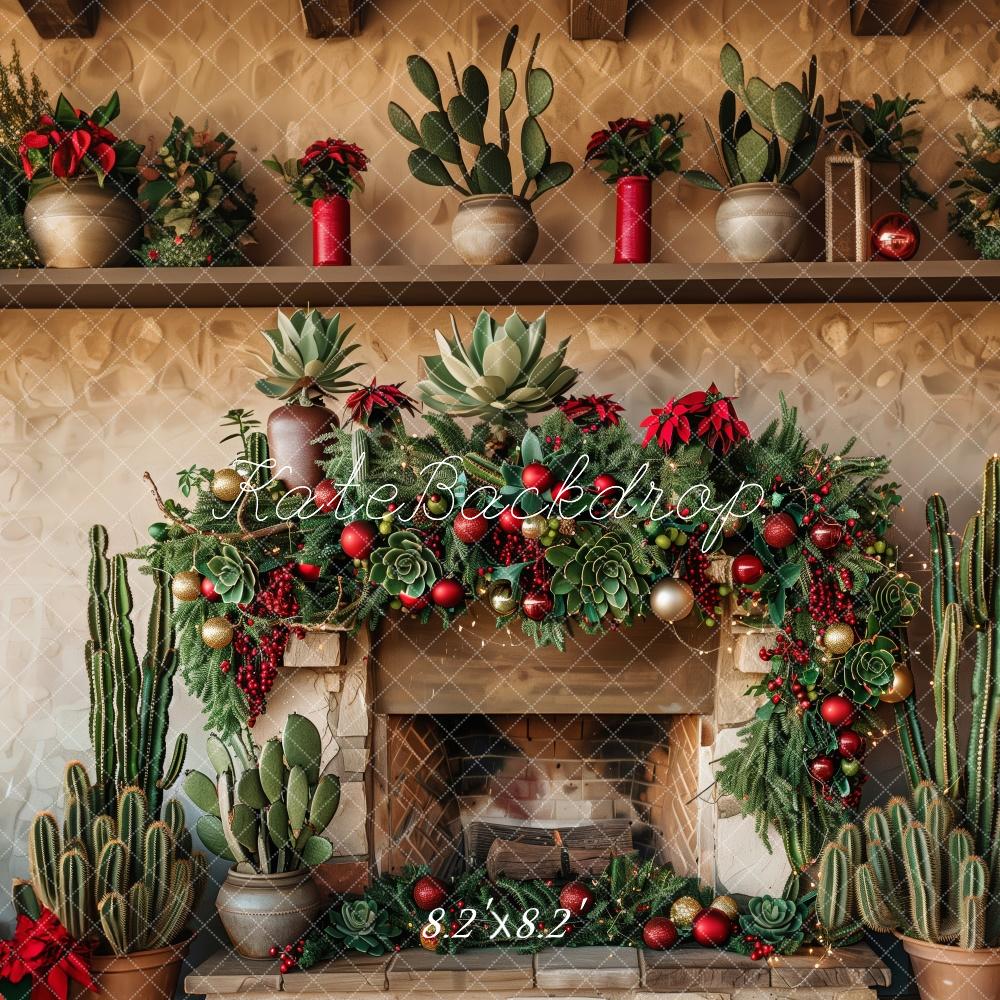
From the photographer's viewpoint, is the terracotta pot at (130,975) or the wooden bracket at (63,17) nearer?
the terracotta pot at (130,975)

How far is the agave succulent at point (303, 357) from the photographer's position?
224cm

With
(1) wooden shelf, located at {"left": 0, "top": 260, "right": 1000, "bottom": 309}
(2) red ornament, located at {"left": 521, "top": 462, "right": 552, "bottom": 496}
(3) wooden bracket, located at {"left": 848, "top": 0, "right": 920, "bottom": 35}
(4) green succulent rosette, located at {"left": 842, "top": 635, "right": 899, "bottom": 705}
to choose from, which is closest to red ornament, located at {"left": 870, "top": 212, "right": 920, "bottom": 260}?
(1) wooden shelf, located at {"left": 0, "top": 260, "right": 1000, "bottom": 309}

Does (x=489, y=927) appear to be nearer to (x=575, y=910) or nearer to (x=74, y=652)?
(x=575, y=910)

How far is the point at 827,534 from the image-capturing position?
2131 millimetres

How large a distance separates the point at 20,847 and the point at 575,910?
50.8 inches

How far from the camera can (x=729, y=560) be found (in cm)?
222

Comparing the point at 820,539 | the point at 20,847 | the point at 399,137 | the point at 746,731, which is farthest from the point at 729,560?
the point at 20,847

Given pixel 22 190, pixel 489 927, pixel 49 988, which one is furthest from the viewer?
pixel 22 190

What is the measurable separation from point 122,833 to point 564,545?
102 centimetres

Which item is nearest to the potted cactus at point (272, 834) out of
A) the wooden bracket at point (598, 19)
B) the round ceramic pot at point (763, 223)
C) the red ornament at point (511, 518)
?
the red ornament at point (511, 518)

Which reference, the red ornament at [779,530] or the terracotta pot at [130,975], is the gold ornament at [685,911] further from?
the terracotta pot at [130,975]

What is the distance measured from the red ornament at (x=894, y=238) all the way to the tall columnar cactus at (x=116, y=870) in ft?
6.19

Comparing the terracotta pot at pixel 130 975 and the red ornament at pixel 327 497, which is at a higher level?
the red ornament at pixel 327 497

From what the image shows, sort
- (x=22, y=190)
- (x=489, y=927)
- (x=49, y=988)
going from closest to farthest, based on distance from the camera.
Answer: (x=49, y=988)
(x=489, y=927)
(x=22, y=190)
